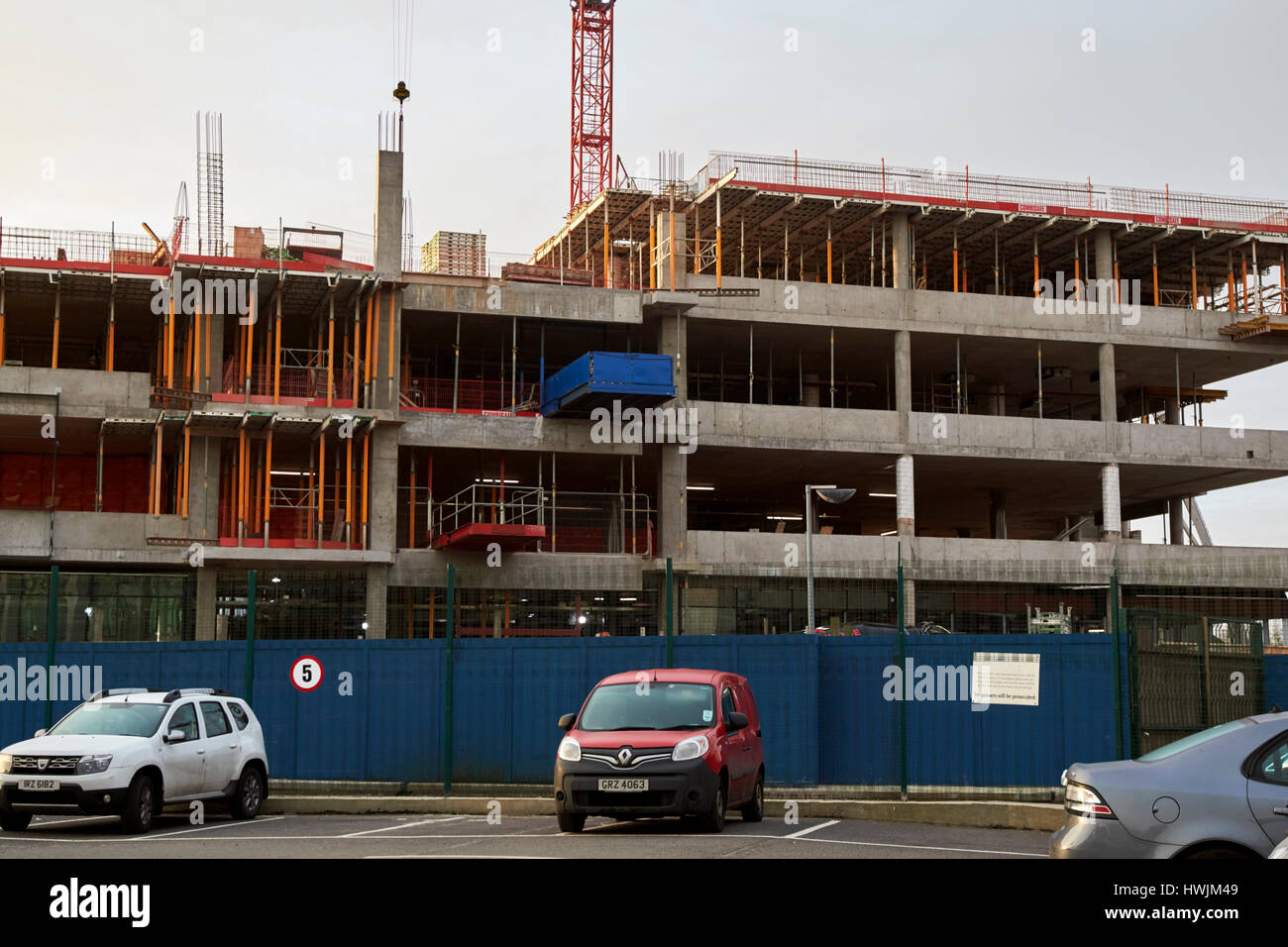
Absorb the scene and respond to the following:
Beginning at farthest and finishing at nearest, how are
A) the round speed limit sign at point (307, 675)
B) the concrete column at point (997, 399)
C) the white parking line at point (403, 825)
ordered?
1. the concrete column at point (997, 399)
2. the round speed limit sign at point (307, 675)
3. the white parking line at point (403, 825)

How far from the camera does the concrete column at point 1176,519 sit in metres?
63.0

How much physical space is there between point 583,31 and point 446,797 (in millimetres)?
68700

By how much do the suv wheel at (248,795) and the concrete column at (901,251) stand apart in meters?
38.1

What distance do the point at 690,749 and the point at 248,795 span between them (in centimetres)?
Result: 668

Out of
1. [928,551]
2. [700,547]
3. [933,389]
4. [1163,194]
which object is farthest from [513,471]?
[1163,194]

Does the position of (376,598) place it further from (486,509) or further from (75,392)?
(75,392)

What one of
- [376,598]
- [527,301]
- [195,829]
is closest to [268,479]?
[376,598]

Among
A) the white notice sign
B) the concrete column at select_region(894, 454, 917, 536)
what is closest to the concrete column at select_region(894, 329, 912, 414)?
→ the concrete column at select_region(894, 454, 917, 536)

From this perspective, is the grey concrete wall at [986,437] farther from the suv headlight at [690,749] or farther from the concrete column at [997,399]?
the suv headlight at [690,749]

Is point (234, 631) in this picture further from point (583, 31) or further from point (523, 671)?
point (583, 31)

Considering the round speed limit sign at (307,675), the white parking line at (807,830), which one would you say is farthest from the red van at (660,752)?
the round speed limit sign at (307,675)

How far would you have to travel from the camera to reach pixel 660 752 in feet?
47.8

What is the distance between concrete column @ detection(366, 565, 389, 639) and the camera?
144 feet

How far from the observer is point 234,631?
4466cm
